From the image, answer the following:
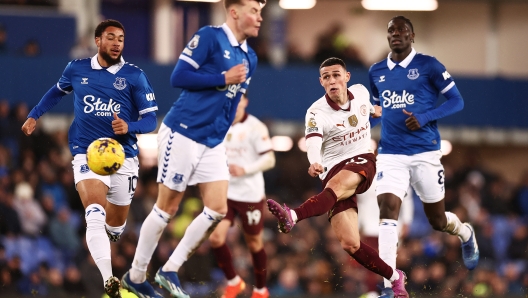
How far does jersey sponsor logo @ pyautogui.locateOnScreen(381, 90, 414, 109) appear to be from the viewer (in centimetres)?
995

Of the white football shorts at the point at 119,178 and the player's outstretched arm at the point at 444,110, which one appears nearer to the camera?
the white football shorts at the point at 119,178

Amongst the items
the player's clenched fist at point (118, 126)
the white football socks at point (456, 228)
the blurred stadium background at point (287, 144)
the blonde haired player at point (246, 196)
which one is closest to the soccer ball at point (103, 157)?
the player's clenched fist at point (118, 126)

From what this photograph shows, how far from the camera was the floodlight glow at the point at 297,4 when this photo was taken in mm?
23527

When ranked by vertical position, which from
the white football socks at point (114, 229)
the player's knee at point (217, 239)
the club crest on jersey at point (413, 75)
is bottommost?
the player's knee at point (217, 239)

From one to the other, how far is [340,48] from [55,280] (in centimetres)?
951

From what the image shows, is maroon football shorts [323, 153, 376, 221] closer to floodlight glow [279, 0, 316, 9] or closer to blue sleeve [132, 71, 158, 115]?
blue sleeve [132, 71, 158, 115]

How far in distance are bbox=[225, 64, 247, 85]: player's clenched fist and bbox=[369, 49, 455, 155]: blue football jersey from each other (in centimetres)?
233

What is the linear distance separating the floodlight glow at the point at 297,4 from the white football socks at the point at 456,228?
13528 millimetres

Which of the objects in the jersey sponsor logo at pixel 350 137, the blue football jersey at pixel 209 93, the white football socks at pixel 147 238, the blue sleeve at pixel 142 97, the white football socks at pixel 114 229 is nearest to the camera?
the blue football jersey at pixel 209 93

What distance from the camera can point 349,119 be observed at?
30.3ft

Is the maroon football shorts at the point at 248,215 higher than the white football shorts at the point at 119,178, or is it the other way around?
the white football shorts at the point at 119,178

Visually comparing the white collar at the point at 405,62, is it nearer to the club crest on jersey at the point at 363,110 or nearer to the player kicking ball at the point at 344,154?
the player kicking ball at the point at 344,154

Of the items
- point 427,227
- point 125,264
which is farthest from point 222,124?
point 427,227

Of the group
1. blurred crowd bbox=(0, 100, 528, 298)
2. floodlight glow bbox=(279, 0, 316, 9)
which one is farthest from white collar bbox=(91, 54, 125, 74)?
floodlight glow bbox=(279, 0, 316, 9)
